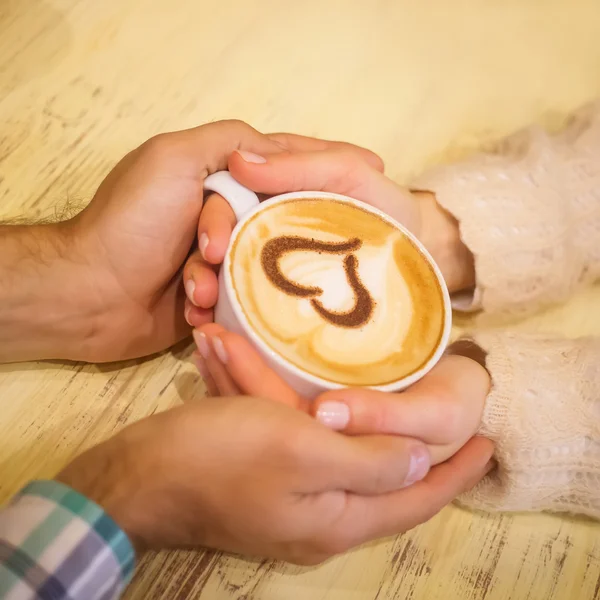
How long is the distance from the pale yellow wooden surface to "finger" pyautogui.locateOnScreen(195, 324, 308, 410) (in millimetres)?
196

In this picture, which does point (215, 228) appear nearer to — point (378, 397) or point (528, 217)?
point (378, 397)

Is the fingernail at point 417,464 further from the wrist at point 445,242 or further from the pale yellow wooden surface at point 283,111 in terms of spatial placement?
the wrist at point 445,242

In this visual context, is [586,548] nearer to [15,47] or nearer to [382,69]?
[382,69]

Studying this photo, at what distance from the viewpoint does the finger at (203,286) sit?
623 mm

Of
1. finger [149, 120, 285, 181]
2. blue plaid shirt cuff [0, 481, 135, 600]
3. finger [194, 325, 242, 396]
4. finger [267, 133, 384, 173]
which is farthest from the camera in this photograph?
finger [267, 133, 384, 173]

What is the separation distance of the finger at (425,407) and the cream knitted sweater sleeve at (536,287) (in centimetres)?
3

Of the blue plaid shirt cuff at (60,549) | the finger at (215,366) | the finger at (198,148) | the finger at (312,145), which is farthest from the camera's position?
the finger at (312,145)

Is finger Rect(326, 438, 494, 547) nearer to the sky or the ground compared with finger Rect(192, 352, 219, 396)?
nearer to the ground

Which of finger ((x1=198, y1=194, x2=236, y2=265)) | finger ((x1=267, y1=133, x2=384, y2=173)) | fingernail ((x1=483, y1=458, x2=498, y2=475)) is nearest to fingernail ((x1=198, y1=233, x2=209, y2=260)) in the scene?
finger ((x1=198, y1=194, x2=236, y2=265))

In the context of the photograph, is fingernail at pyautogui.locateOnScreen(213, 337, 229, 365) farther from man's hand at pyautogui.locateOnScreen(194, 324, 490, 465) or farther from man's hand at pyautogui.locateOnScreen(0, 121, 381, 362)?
man's hand at pyautogui.locateOnScreen(0, 121, 381, 362)

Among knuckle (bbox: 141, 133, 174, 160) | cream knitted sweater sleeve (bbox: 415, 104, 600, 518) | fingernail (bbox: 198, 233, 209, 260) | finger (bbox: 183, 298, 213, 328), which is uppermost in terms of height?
knuckle (bbox: 141, 133, 174, 160)

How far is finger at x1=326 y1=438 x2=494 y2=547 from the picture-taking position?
0.54m

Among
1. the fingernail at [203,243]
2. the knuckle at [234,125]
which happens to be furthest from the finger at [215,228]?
the knuckle at [234,125]

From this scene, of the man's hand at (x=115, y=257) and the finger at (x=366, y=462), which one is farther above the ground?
the man's hand at (x=115, y=257)
